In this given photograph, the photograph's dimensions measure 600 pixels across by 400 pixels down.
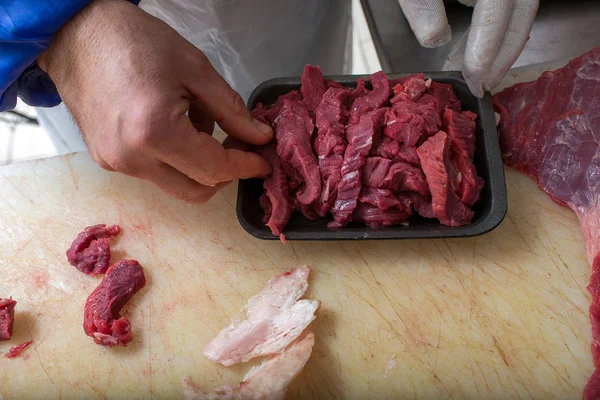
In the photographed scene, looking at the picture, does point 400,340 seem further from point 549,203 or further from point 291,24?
point 291,24

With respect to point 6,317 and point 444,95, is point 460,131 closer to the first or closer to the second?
point 444,95

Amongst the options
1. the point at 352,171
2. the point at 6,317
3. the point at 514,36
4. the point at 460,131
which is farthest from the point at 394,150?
the point at 6,317

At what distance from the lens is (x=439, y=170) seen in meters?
2.18

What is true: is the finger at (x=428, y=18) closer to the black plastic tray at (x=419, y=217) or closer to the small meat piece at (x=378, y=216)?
the black plastic tray at (x=419, y=217)

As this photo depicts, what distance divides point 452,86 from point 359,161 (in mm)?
672

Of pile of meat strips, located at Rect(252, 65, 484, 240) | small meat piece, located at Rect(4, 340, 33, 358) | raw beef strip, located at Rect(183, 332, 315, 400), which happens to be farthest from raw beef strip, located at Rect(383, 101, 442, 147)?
small meat piece, located at Rect(4, 340, 33, 358)

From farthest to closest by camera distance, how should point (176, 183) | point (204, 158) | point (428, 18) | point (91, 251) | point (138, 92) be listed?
1. point (91, 251)
2. point (428, 18)
3. point (176, 183)
4. point (204, 158)
5. point (138, 92)

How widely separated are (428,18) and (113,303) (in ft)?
6.29

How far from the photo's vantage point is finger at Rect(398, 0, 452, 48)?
7.63 ft

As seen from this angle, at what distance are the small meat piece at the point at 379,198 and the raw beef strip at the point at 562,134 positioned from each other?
2.30 feet

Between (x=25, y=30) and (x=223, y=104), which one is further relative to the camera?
(x=223, y=104)

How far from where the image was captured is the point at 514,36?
2.37m

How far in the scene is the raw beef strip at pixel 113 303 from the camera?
221 cm

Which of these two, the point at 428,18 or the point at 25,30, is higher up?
the point at 25,30
